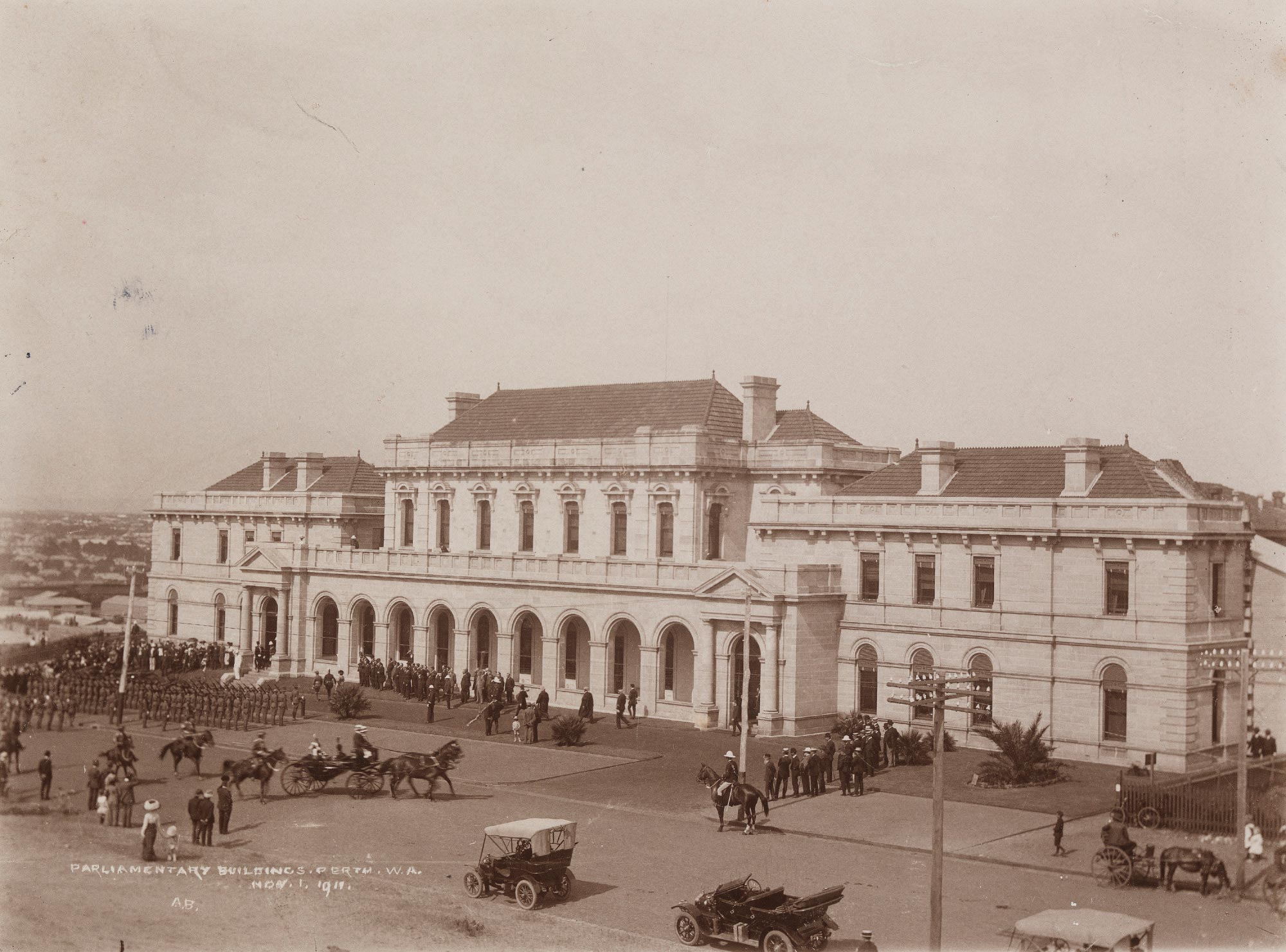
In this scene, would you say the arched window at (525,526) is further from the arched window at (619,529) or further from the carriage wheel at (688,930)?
the carriage wheel at (688,930)

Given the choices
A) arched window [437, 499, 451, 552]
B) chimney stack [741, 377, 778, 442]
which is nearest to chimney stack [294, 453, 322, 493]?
arched window [437, 499, 451, 552]

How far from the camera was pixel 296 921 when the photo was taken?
22.2 meters

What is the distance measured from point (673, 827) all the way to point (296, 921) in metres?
9.40

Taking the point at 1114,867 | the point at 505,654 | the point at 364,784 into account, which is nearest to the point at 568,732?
the point at 364,784

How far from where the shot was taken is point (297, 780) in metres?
31.1

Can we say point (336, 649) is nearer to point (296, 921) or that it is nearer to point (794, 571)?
point (794, 571)

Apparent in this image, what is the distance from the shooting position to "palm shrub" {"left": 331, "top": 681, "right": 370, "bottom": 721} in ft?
141

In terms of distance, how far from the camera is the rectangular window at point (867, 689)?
42.3 metres

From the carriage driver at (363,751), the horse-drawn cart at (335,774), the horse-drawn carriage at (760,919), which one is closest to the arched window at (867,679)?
the carriage driver at (363,751)

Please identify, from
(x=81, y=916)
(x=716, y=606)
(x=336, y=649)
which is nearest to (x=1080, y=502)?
(x=716, y=606)

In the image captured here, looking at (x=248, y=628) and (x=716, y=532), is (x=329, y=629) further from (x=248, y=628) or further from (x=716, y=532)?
(x=716, y=532)

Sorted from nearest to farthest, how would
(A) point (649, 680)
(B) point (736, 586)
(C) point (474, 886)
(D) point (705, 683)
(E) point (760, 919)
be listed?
(E) point (760, 919) → (C) point (474, 886) → (B) point (736, 586) → (D) point (705, 683) → (A) point (649, 680)

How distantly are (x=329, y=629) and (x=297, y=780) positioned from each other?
91.8ft

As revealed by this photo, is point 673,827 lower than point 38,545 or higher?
lower
